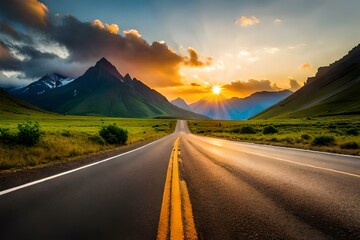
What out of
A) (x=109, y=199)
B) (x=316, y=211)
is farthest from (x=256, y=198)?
(x=109, y=199)

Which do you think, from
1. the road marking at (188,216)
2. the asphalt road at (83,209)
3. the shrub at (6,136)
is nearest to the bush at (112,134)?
the shrub at (6,136)

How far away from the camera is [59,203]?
481 centimetres

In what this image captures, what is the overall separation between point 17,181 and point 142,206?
4227 millimetres

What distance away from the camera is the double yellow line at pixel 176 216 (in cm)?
330

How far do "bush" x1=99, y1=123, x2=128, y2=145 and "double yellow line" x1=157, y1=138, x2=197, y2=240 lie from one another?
54.1 ft

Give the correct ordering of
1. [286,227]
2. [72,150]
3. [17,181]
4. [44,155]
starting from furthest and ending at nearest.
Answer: [72,150] → [44,155] → [17,181] → [286,227]

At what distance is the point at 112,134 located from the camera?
2238 cm

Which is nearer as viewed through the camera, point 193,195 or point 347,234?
point 347,234

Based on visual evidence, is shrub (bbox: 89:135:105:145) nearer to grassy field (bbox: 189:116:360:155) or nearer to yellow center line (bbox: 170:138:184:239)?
grassy field (bbox: 189:116:360:155)

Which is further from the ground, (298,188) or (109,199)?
(298,188)

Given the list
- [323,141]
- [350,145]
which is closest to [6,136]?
[350,145]

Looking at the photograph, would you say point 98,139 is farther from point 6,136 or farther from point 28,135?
point 6,136

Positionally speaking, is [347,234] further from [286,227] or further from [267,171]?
[267,171]

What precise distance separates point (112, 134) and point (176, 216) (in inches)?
759
